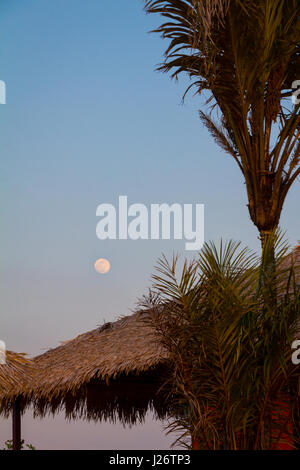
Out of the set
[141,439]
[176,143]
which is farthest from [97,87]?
[141,439]

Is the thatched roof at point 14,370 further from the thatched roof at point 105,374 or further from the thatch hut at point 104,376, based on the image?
the thatched roof at point 105,374

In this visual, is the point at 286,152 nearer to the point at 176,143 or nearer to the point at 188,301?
the point at 188,301

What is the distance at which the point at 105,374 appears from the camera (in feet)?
27.9

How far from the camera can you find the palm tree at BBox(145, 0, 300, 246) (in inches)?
302

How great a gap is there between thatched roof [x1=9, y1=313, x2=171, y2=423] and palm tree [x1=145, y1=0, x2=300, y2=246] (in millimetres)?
2157

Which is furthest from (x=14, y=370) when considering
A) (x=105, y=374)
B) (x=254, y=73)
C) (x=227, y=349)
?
(x=254, y=73)

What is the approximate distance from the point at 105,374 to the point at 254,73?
3953 millimetres

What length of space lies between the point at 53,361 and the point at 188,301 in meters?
4.56

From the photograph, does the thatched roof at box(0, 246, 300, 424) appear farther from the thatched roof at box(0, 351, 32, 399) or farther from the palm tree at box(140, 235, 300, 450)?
the palm tree at box(140, 235, 300, 450)

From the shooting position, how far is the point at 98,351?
9.31m

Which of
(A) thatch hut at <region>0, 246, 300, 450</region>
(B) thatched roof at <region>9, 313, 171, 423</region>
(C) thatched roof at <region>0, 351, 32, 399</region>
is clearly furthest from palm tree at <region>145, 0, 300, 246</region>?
(C) thatched roof at <region>0, 351, 32, 399</region>

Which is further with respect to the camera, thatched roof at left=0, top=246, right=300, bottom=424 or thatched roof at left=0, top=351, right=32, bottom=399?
thatched roof at left=0, top=246, right=300, bottom=424

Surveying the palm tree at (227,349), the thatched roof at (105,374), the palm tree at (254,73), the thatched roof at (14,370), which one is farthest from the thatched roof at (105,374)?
the palm tree at (254,73)

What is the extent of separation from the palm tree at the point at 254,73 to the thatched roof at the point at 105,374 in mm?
2157
